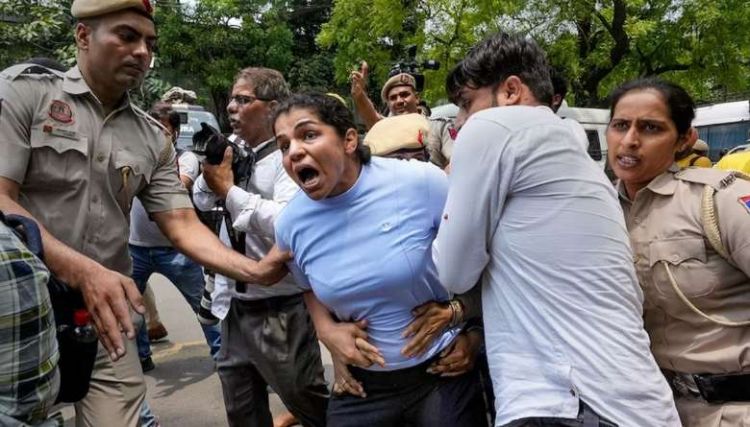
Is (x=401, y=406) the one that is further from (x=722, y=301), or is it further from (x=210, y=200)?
(x=210, y=200)

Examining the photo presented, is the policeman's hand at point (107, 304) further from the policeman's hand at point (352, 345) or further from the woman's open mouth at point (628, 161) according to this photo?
the woman's open mouth at point (628, 161)

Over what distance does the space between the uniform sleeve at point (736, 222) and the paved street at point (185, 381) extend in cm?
302

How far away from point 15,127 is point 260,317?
1.25 metres

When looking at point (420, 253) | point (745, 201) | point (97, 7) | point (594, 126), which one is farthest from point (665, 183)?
point (594, 126)

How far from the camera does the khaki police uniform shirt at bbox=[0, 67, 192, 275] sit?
204 centimetres

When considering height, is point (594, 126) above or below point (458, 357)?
below

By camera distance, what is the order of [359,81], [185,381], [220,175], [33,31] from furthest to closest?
1. [33,31]
2. [185,381]
3. [359,81]
4. [220,175]

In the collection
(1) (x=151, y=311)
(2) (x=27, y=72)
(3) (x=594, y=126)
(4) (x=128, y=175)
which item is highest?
(2) (x=27, y=72)

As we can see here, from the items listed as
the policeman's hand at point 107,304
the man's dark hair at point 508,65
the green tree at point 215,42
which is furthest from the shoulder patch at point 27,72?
the green tree at point 215,42

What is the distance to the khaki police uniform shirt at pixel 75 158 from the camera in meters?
2.04

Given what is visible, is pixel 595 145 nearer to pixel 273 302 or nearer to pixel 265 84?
pixel 265 84

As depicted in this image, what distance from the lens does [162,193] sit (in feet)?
8.23

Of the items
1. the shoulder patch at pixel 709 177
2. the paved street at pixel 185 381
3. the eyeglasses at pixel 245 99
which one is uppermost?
the eyeglasses at pixel 245 99

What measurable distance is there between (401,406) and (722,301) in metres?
0.97
